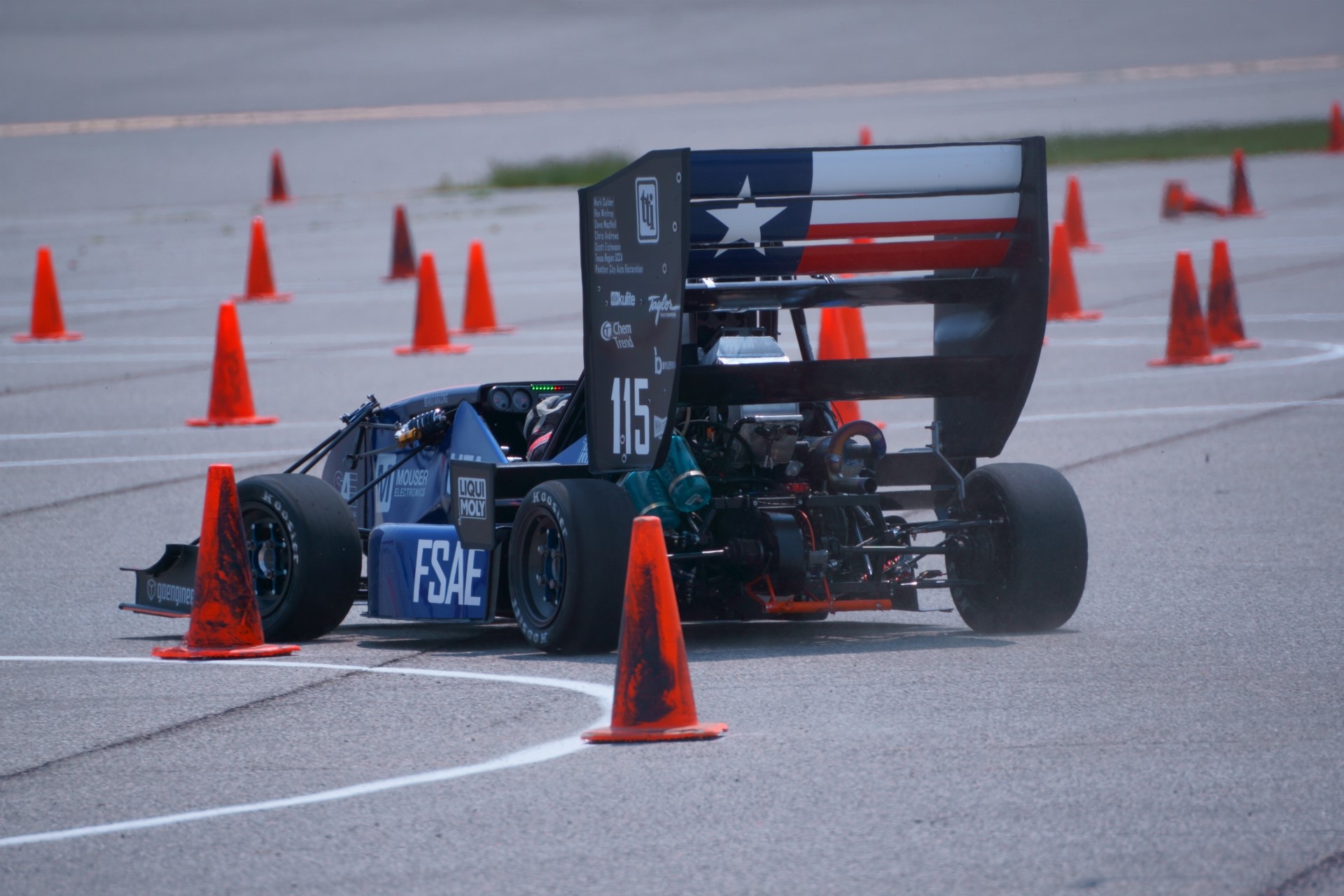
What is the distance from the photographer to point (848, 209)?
308 inches

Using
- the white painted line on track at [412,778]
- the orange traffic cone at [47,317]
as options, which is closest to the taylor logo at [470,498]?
the white painted line on track at [412,778]

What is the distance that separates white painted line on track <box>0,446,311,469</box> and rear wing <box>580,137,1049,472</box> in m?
5.68

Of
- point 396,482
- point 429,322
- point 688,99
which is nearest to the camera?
point 396,482

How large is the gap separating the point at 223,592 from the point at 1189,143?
34211mm

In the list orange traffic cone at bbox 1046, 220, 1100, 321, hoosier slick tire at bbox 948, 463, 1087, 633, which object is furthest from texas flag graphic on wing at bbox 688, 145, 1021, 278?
orange traffic cone at bbox 1046, 220, 1100, 321

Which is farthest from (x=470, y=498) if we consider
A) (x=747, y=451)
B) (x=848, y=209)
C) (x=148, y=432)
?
(x=148, y=432)

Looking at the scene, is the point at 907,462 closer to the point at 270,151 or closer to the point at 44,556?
the point at 44,556

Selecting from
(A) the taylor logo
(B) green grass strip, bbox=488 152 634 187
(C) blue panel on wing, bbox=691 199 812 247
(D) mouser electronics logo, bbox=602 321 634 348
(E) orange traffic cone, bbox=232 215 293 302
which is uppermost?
(B) green grass strip, bbox=488 152 634 187

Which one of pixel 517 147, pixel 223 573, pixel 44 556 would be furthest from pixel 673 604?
pixel 517 147

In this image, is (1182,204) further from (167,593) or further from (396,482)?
(167,593)

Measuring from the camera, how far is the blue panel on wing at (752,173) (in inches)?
297

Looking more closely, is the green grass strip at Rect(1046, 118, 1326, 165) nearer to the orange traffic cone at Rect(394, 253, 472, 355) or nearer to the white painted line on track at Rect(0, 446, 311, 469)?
the orange traffic cone at Rect(394, 253, 472, 355)

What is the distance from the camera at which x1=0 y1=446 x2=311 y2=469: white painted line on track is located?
523 inches

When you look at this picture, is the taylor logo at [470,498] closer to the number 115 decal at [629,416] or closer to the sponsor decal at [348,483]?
the number 115 decal at [629,416]
